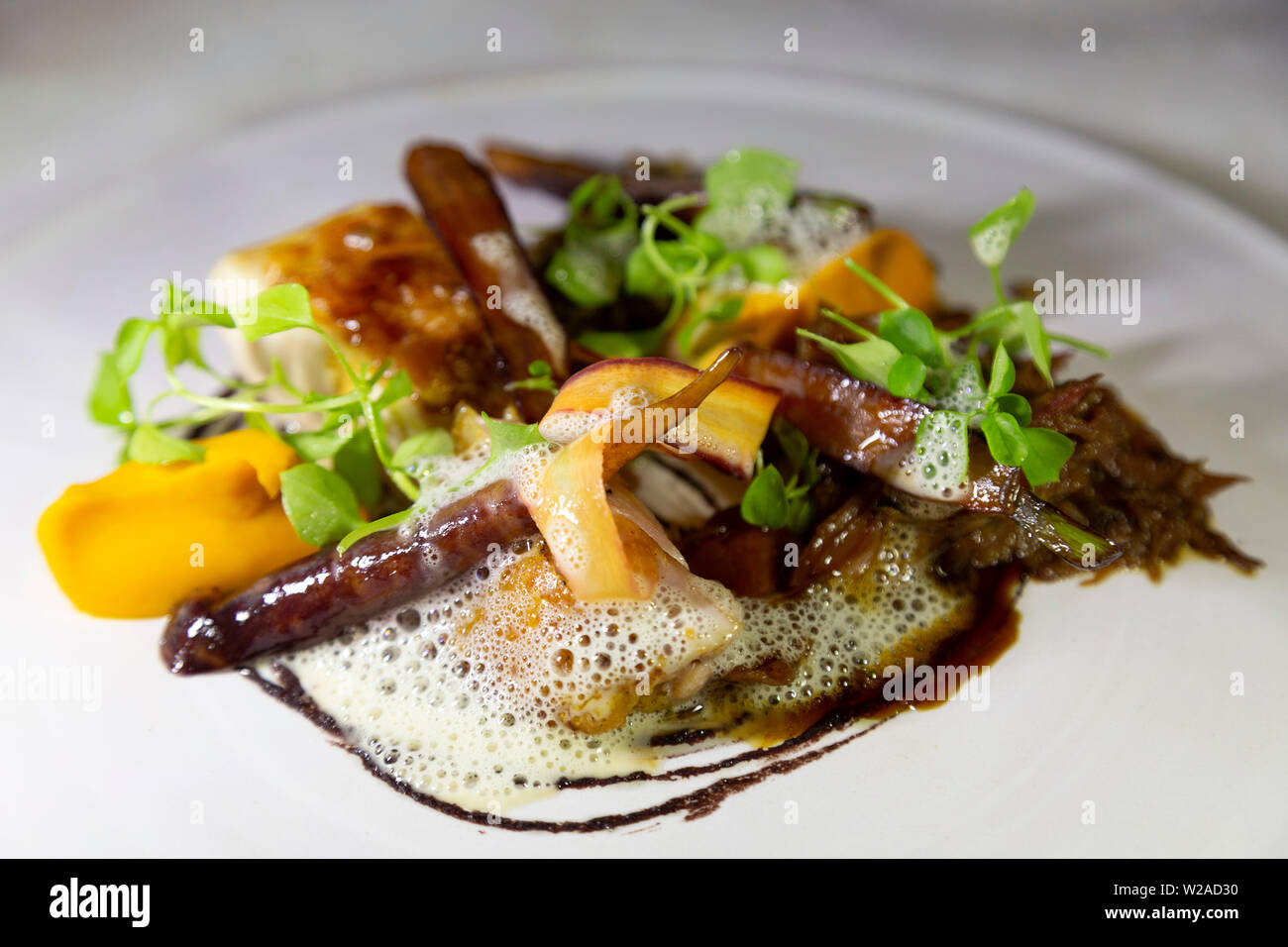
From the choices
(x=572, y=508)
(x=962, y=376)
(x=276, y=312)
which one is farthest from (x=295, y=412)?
(x=962, y=376)

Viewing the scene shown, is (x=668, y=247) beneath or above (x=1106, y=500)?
above

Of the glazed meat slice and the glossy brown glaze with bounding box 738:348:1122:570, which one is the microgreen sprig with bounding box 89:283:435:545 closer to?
the glazed meat slice

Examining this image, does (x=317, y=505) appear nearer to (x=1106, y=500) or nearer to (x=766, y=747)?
(x=766, y=747)

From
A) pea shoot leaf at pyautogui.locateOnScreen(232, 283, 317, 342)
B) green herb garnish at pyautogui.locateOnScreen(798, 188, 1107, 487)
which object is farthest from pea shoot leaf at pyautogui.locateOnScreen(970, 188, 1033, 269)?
pea shoot leaf at pyautogui.locateOnScreen(232, 283, 317, 342)

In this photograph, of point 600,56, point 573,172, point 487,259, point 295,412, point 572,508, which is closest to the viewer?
point 572,508
